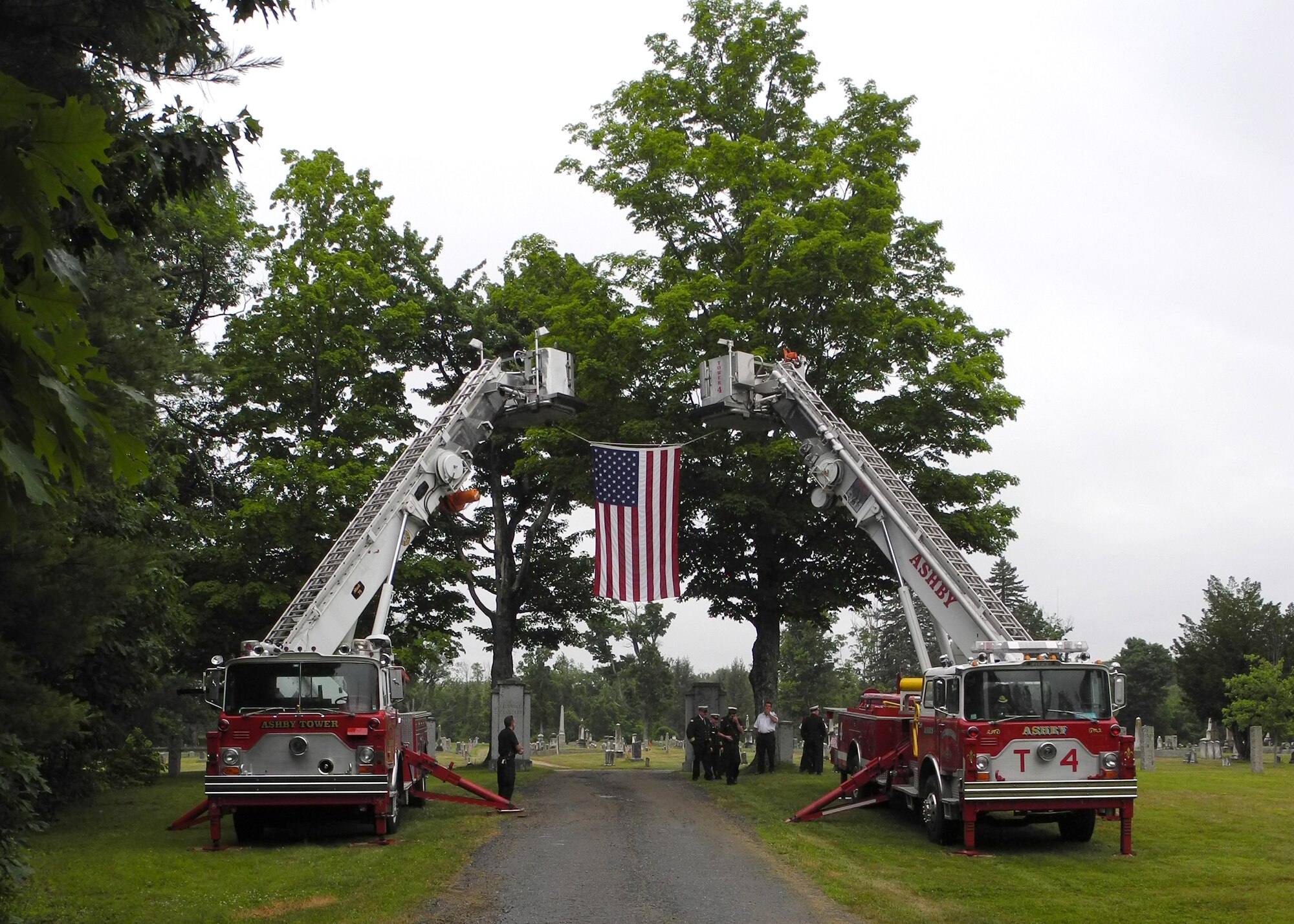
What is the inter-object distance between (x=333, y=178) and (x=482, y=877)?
932 inches

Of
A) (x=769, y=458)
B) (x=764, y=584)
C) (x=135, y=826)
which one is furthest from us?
(x=764, y=584)

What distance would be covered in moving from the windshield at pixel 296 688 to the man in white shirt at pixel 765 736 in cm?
1202

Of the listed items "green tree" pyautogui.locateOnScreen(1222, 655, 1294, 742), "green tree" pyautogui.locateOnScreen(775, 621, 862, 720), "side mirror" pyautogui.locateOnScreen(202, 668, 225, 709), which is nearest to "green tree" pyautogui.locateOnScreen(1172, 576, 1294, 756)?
"green tree" pyautogui.locateOnScreen(1222, 655, 1294, 742)

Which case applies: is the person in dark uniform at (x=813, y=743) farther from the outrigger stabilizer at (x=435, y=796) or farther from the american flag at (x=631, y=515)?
the outrigger stabilizer at (x=435, y=796)

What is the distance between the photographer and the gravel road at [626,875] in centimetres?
1050

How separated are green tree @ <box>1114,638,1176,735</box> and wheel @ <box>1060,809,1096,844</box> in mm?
54084

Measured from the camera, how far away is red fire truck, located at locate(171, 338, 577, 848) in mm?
15078

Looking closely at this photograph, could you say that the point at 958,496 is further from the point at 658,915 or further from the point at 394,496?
the point at 658,915

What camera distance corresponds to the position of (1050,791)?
47.3 ft

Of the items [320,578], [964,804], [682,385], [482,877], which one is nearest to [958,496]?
[682,385]

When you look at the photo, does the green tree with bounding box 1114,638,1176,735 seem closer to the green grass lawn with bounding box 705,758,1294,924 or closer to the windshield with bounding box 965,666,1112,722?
the green grass lawn with bounding box 705,758,1294,924

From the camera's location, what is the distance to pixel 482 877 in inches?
491

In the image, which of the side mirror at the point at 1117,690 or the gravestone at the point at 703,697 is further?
the gravestone at the point at 703,697

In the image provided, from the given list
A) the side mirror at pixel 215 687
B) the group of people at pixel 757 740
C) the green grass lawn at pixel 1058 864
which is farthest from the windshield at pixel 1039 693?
the group of people at pixel 757 740
